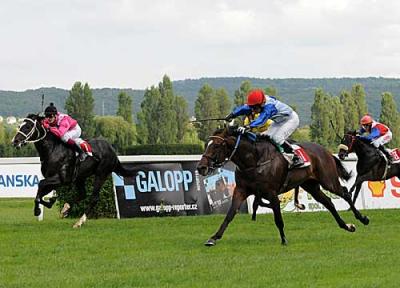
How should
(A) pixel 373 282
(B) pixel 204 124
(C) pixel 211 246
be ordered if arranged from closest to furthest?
1. (A) pixel 373 282
2. (C) pixel 211 246
3. (B) pixel 204 124

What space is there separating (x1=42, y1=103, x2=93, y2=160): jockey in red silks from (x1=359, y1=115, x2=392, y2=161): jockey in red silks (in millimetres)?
5835

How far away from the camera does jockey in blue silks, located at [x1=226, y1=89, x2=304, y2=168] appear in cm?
1093

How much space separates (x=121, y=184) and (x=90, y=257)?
23.5ft

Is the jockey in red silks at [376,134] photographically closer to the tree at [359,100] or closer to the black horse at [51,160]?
the black horse at [51,160]

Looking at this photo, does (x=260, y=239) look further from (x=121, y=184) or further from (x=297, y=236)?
(x=121, y=184)

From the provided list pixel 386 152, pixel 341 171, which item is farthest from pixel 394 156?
pixel 341 171

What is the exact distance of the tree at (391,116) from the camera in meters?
67.8

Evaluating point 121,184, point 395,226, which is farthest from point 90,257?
point 121,184

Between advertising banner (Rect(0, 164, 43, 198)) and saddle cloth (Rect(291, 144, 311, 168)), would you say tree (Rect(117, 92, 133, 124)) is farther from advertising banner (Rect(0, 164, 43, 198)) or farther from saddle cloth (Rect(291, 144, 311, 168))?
saddle cloth (Rect(291, 144, 311, 168))

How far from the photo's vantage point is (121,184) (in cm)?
1672

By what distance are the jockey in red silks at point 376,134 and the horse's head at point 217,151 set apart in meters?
6.72

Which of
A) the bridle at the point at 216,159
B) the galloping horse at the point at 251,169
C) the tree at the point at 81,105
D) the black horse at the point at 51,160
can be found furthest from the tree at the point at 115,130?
the bridle at the point at 216,159

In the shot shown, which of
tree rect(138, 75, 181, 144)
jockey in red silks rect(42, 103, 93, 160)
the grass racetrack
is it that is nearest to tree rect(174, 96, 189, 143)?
tree rect(138, 75, 181, 144)

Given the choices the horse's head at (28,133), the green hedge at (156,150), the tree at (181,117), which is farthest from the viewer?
the tree at (181,117)
